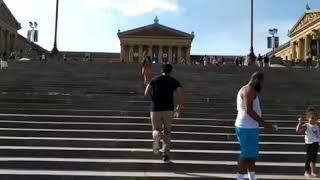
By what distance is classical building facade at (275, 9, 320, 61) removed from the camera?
3423 inches

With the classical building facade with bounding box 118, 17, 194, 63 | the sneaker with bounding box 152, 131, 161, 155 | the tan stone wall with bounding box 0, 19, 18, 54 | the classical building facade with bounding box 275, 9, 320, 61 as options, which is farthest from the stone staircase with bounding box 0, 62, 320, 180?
the classical building facade with bounding box 118, 17, 194, 63

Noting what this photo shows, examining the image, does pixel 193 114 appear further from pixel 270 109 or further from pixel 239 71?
pixel 239 71

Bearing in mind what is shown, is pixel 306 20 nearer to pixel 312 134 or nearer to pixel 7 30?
pixel 7 30

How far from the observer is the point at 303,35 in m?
94.9

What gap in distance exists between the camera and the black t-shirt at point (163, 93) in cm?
1063

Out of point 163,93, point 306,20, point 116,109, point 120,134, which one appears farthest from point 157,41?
point 163,93

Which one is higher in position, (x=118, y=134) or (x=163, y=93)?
(x=163, y=93)

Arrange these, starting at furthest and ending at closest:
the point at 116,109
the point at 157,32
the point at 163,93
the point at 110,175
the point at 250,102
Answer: the point at 157,32 → the point at 116,109 → the point at 163,93 → the point at 110,175 → the point at 250,102

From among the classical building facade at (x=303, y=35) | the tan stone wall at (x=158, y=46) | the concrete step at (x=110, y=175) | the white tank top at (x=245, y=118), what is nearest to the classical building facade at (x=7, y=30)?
Answer: the tan stone wall at (x=158, y=46)

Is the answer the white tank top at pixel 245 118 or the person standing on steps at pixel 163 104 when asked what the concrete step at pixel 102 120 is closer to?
the person standing on steps at pixel 163 104

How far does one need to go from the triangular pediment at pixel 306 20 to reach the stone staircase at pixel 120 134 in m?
70.1

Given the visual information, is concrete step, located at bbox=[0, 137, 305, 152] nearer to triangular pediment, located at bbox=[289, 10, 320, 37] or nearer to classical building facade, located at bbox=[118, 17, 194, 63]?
triangular pediment, located at bbox=[289, 10, 320, 37]

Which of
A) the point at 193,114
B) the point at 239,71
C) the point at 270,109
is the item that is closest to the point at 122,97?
the point at 193,114

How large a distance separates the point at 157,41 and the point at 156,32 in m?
1.62
